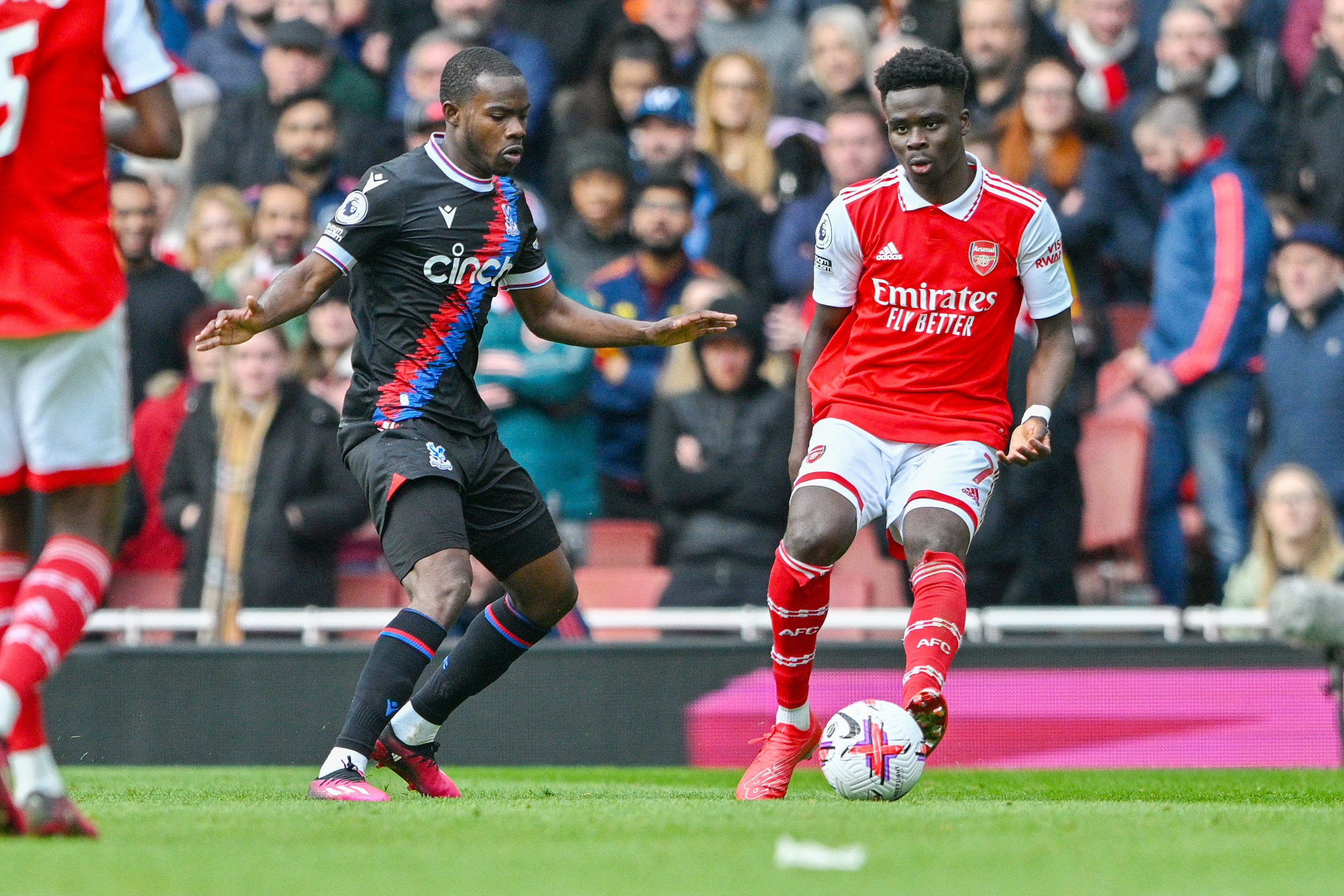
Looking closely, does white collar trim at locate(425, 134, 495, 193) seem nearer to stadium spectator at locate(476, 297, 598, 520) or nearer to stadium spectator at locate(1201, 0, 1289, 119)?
stadium spectator at locate(476, 297, 598, 520)

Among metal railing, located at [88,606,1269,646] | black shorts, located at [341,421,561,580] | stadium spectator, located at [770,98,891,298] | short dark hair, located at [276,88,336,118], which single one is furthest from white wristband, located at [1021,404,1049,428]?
short dark hair, located at [276,88,336,118]

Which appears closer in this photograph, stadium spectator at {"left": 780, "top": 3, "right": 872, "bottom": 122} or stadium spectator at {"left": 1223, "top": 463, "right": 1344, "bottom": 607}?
stadium spectator at {"left": 1223, "top": 463, "right": 1344, "bottom": 607}

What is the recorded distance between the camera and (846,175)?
10750 mm

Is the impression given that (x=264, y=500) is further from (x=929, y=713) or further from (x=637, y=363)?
(x=929, y=713)

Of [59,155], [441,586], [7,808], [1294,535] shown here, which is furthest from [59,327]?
[1294,535]

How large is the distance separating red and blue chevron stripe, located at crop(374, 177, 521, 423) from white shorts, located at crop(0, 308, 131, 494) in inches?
64.8

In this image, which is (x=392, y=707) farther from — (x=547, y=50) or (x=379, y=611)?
(x=547, y=50)

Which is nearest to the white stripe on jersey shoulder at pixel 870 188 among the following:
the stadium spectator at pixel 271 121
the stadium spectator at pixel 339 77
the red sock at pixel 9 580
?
the red sock at pixel 9 580

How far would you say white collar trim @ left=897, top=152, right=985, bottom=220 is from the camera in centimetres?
643

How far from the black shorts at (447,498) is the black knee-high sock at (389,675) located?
194 mm

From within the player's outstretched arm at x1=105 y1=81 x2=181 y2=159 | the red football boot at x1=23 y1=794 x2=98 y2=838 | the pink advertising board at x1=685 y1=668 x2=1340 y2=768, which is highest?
the player's outstretched arm at x1=105 y1=81 x2=181 y2=159

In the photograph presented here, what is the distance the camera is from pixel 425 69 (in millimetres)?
12148

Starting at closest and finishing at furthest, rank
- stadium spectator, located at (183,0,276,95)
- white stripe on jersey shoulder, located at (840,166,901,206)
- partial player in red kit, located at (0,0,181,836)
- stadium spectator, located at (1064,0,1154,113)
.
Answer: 1. partial player in red kit, located at (0,0,181,836)
2. white stripe on jersey shoulder, located at (840,166,901,206)
3. stadium spectator, located at (1064,0,1154,113)
4. stadium spectator, located at (183,0,276,95)

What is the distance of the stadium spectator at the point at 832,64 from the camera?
1162cm
